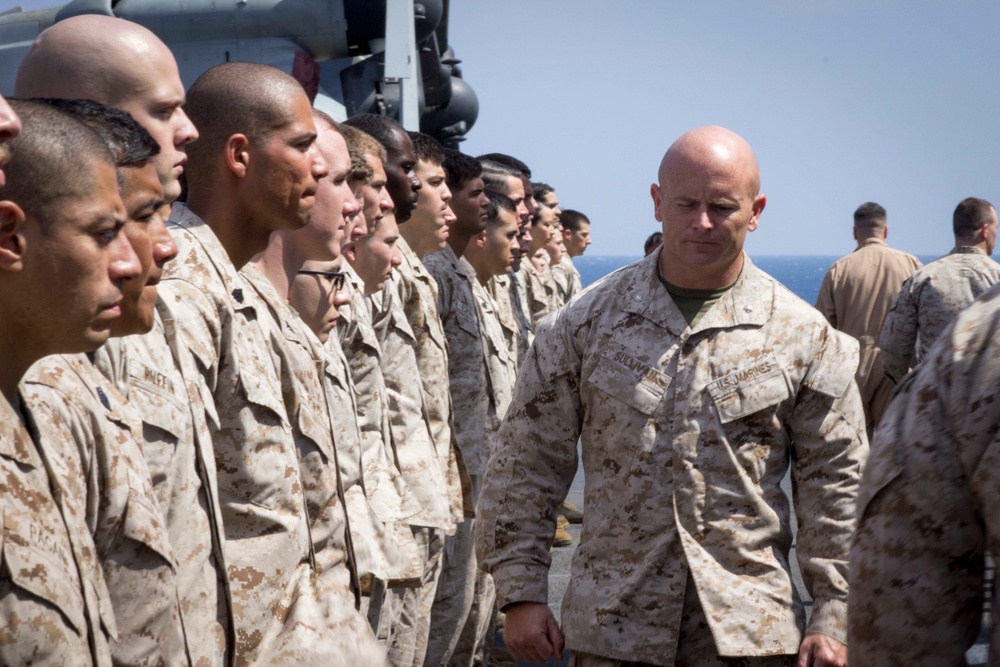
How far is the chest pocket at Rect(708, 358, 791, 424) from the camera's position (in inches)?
121

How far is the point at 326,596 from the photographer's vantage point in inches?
109

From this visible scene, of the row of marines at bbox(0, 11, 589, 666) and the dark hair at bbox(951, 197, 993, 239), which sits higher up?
the row of marines at bbox(0, 11, 589, 666)

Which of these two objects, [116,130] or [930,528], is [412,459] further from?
[930,528]

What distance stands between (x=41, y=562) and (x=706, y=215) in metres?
2.02

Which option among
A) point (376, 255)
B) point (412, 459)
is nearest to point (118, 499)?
point (376, 255)

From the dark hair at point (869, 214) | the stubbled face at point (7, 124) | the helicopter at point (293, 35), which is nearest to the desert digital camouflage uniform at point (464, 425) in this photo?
the stubbled face at point (7, 124)

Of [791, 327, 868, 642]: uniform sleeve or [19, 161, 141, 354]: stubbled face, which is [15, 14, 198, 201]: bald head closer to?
[19, 161, 141, 354]: stubbled face

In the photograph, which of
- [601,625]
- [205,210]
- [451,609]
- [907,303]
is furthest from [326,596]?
[907,303]

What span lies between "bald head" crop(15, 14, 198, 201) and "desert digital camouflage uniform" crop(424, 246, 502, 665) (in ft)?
10.2

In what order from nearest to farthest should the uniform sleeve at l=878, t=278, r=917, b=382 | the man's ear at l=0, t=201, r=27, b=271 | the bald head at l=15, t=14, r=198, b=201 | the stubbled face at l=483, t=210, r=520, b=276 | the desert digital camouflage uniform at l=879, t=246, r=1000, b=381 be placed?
the man's ear at l=0, t=201, r=27, b=271, the bald head at l=15, t=14, r=198, b=201, the stubbled face at l=483, t=210, r=520, b=276, the desert digital camouflage uniform at l=879, t=246, r=1000, b=381, the uniform sleeve at l=878, t=278, r=917, b=382

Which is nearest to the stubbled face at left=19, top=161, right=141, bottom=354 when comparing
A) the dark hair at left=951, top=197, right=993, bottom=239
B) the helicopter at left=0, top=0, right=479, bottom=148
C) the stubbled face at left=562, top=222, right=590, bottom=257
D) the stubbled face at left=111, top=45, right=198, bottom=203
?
the stubbled face at left=111, top=45, right=198, bottom=203

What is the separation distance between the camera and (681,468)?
305 centimetres

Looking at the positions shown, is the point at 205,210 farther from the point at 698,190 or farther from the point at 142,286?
the point at 698,190

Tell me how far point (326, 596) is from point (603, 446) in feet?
2.74
